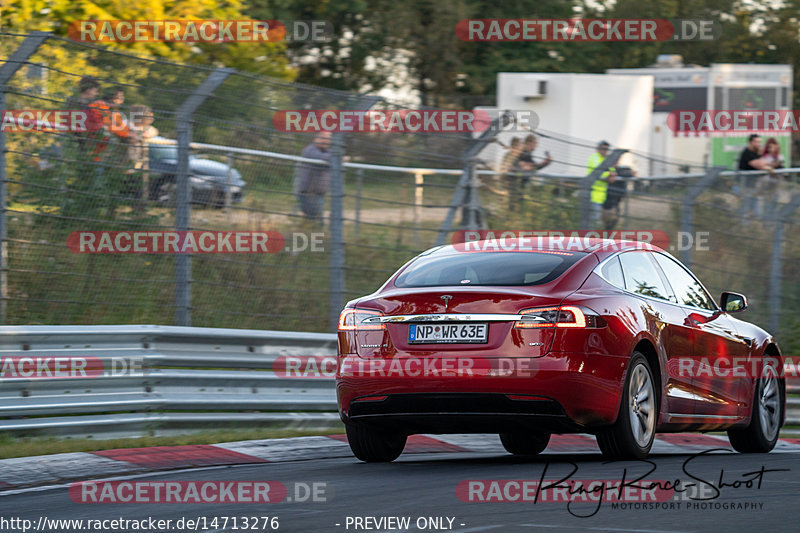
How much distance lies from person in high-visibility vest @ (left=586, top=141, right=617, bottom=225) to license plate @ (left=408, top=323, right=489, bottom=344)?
21.8 ft

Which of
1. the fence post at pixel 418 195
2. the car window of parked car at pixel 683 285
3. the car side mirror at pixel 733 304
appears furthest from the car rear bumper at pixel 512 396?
the fence post at pixel 418 195

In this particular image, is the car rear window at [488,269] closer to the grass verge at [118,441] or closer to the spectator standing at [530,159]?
the grass verge at [118,441]

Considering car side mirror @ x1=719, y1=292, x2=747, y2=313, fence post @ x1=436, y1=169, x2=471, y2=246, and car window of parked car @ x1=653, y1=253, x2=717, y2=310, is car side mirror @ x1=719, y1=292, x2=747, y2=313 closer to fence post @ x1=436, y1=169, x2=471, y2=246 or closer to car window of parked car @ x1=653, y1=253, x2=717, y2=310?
car window of parked car @ x1=653, y1=253, x2=717, y2=310

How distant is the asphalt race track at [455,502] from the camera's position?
20.5 ft

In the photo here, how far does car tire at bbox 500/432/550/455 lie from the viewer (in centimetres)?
1023

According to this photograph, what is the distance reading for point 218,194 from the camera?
1195 centimetres

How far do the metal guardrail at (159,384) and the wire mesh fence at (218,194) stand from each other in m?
0.98

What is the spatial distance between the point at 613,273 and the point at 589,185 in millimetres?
5854

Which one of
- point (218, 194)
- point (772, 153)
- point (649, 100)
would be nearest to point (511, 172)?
point (218, 194)

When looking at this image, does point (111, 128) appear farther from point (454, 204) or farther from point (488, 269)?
point (488, 269)

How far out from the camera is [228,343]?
424 inches

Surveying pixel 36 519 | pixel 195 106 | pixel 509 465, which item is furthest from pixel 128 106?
pixel 36 519

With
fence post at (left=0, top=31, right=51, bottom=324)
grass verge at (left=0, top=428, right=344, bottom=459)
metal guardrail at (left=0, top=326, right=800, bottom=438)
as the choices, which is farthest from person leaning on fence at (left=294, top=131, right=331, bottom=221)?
fence post at (left=0, top=31, right=51, bottom=324)

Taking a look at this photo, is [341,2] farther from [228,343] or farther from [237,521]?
[237,521]
